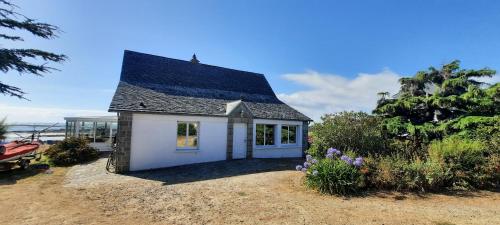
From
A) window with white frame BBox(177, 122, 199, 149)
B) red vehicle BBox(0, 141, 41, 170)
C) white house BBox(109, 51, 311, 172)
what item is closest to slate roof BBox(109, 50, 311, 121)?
white house BBox(109, 51, 311, 172)

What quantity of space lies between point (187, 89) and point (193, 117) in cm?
387

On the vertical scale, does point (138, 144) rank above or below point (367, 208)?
above

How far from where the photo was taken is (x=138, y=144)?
1263 centimetres

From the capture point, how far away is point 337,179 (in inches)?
325

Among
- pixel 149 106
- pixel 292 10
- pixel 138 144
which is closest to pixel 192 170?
pixel 138 144

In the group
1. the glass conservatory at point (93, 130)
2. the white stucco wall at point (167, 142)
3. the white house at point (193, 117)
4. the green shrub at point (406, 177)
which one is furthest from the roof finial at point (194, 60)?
the green shrub at point (406, 177)

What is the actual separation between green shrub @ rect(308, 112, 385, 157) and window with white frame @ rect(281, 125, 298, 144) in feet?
19.1

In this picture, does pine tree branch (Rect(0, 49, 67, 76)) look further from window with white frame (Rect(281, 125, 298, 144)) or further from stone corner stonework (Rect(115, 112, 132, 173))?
window with white frame (Rect(281, 125, 298, 144))

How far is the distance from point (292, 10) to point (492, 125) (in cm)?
1074

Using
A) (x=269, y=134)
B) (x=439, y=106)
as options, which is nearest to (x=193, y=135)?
(x=269, y=134)

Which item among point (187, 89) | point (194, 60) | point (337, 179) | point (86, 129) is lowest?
point (337, 179)

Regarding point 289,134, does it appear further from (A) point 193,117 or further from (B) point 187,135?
(B) point 187,135

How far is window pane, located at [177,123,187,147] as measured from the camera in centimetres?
1413

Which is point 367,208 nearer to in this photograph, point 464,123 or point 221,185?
point 221,185
